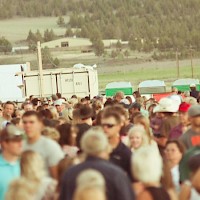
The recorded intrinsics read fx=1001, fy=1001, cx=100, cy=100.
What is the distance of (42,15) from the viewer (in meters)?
Answer: 174

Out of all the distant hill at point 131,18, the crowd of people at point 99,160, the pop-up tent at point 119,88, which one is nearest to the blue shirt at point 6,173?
the crowd of people at point 99,160

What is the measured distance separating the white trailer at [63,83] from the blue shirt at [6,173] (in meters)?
30.4

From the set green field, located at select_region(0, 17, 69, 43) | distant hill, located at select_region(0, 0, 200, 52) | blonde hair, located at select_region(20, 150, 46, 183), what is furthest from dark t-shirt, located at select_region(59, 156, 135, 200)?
green field, located at select_region(0, 17, 69, 43)

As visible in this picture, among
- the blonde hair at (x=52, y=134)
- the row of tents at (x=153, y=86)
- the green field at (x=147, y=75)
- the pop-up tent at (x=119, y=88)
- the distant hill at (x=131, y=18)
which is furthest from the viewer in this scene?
the distant hill at (x=131, y=18)

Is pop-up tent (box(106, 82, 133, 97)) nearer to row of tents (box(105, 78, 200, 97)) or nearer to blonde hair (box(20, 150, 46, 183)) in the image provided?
row of tents (box(105, 78, 200, 97))

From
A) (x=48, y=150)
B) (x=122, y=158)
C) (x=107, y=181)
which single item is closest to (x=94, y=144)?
(x=107, y=181)

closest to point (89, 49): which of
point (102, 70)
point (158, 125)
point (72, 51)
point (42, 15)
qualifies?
point (72, 51)

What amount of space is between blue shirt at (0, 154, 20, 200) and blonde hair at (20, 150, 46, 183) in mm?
307

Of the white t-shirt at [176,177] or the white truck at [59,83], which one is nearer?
the white t-shirt at [176,177]

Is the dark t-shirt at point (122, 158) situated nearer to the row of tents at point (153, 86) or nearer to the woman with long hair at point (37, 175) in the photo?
the woman with long hair at point (37, 175)

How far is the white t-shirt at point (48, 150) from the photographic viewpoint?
933cm

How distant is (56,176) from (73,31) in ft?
477

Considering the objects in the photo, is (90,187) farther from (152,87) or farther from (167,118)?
(152,87)

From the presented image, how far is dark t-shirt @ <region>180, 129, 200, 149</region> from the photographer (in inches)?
403
